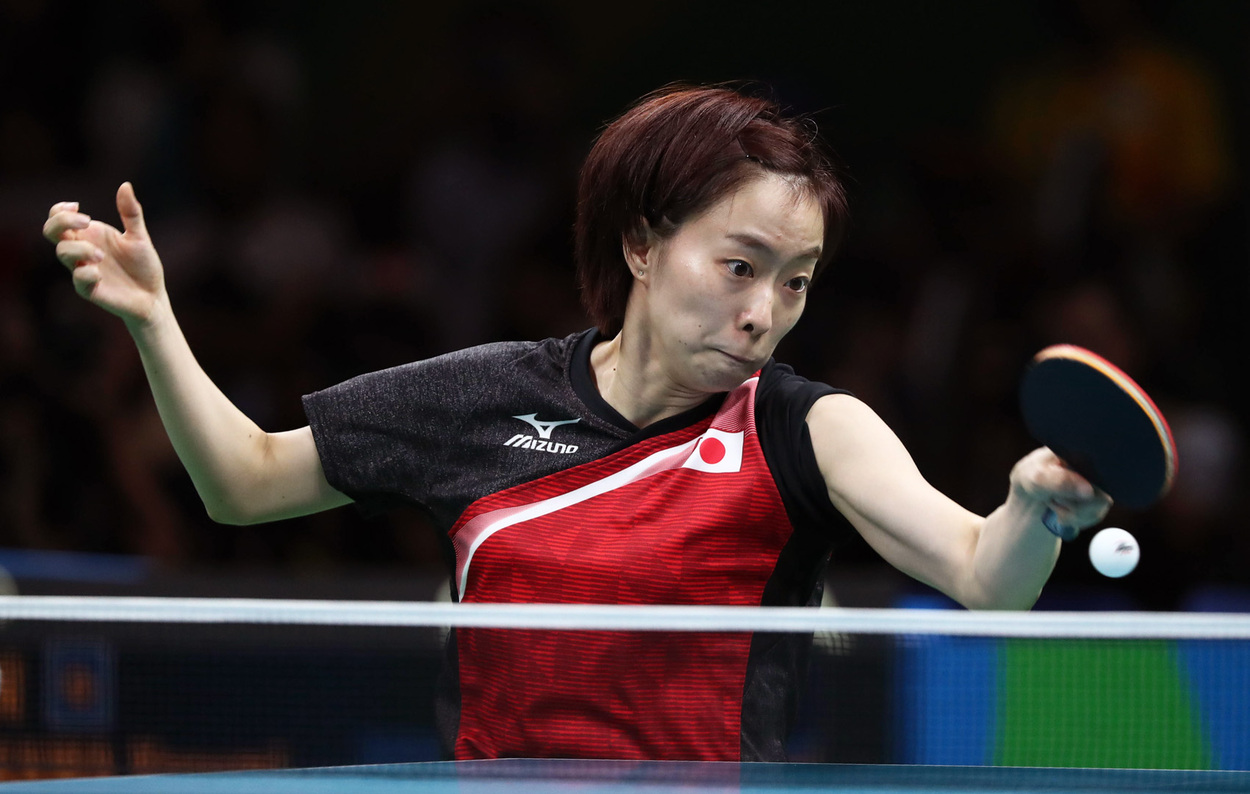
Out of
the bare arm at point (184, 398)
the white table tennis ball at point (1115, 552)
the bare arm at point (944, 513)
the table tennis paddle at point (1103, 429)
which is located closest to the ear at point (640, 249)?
the bare arm at point (944, 513)

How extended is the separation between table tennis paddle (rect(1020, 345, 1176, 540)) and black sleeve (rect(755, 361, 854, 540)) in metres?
0.41

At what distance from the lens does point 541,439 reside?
2510mm

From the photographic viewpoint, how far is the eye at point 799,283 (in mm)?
2385

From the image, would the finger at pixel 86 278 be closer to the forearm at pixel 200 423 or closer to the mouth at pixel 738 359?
the forearm at pixel 200 423

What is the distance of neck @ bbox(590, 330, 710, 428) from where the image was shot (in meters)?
2.50

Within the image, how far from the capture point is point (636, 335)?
8.41 feet

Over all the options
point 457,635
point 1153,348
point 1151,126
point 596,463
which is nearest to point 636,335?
point 596,463

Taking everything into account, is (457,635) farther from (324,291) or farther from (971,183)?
(971,183)

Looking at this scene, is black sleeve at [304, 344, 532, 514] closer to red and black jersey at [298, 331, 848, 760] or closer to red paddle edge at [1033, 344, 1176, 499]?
red and black jersey at [298, 331, 848, 760]

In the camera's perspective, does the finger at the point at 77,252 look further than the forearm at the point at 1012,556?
Yes

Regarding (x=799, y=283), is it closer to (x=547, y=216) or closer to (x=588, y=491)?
(x=588, y=491)

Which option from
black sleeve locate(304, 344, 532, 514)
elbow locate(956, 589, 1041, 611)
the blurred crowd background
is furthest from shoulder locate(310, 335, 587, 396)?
the blurred crowd background

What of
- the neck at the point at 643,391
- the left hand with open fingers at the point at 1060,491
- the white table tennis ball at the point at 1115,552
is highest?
the neck at the point at 643,391

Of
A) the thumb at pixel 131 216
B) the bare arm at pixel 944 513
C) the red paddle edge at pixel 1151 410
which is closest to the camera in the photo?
the red paddle edge at pixel 1151 410
